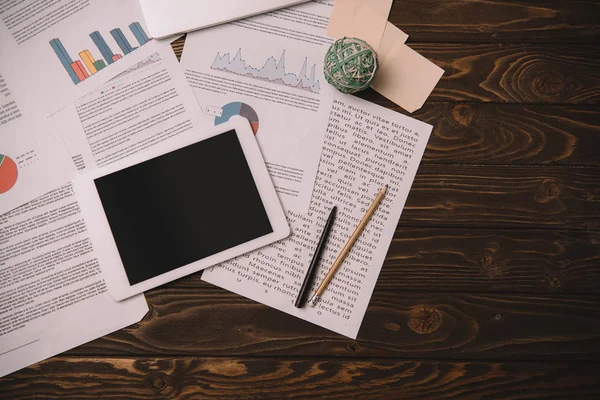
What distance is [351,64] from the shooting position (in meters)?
0.60

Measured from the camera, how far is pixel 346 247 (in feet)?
2.13

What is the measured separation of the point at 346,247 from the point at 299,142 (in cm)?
16

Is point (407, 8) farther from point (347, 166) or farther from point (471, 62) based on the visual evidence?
point (347, 166)

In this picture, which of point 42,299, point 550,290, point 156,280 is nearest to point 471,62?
point 550,290

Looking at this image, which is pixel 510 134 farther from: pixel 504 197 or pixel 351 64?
pixel 351 64

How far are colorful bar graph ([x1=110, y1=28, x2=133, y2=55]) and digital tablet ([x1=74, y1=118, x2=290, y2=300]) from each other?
15 centimetres

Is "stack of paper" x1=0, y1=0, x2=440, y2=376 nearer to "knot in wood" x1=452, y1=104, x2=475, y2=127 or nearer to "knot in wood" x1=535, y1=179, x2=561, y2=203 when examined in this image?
"knot in wood" x1=452, y1=104, x2=475, y2=127

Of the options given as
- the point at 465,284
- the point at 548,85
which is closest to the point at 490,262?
the point at 465,284

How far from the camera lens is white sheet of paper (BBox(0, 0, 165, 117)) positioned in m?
0.67

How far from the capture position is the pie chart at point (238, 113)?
2.18 ft

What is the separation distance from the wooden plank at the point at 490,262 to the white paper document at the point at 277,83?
0.55 feet

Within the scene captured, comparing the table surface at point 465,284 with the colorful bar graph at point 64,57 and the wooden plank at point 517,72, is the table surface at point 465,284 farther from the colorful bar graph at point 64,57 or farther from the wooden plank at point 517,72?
the colorful bar graph at point 64,57

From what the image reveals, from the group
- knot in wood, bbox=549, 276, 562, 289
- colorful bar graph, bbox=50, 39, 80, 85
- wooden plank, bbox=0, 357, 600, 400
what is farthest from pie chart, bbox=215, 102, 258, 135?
knot in wood, bbox=549, 276, 562, 289

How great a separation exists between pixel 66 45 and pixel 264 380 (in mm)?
553
